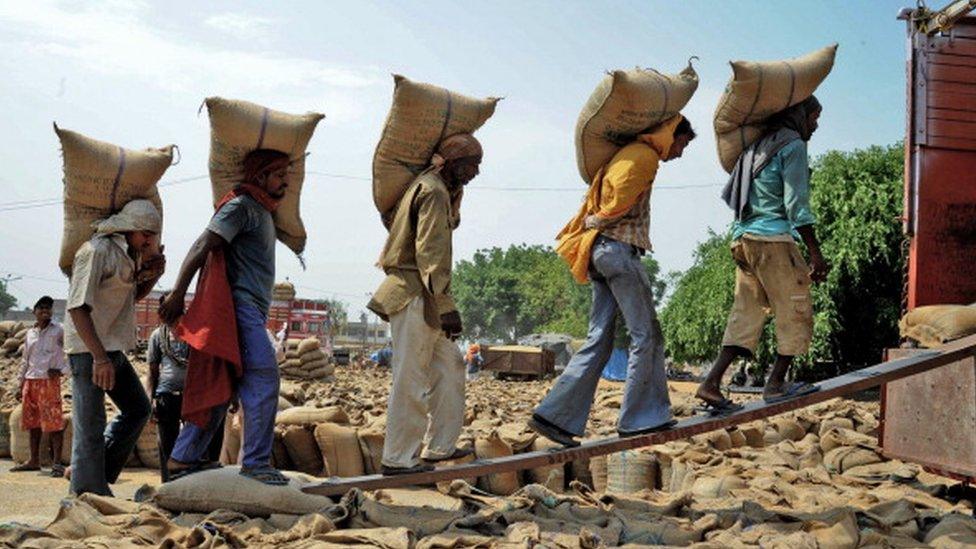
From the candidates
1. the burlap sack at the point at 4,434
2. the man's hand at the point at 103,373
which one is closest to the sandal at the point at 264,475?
the man's hand at the point at 103,373

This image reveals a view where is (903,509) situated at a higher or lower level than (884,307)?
lower

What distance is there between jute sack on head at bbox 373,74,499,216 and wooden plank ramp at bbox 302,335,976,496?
1.39 meters

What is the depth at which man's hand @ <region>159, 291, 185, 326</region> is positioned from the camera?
448cm

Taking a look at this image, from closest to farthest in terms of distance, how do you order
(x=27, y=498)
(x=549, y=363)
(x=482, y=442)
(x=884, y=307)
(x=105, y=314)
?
(x=105, y=314), (x=27, y=498), (x=482, y=442), (x=884, y=307), (x=549, y=363)

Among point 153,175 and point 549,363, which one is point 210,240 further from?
point 549,363

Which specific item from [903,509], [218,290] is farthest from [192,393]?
[903,509]

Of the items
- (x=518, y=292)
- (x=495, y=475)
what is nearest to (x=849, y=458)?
(x=495, y=475)

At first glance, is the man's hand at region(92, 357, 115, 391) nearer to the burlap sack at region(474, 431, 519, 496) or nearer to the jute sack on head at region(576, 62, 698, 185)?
the jute sack on head at region(576, 62, 698, 185)

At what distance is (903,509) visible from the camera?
470 centimetres

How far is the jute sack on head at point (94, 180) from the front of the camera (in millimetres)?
4945

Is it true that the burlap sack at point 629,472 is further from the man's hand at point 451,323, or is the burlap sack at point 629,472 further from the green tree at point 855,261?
the green tree at point 855,261

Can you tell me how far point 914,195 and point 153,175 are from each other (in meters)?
4.37

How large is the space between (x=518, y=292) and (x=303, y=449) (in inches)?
3108

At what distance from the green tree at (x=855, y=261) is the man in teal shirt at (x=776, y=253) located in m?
17.8
